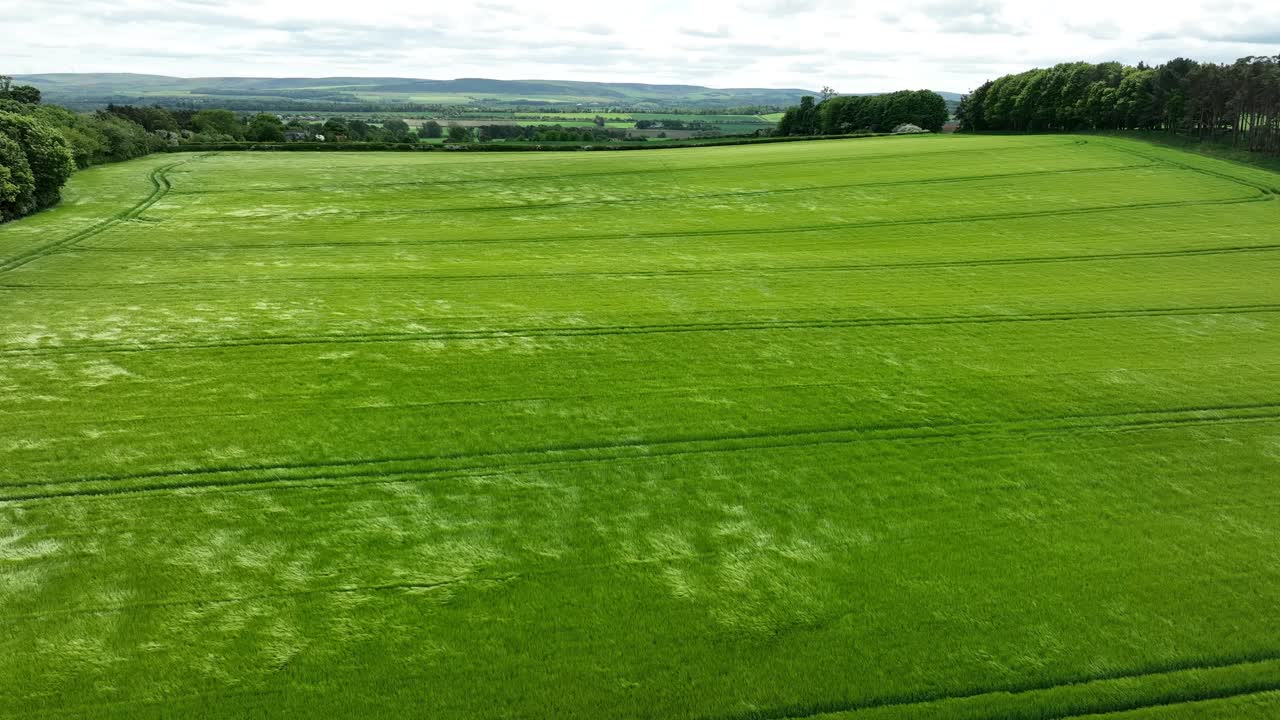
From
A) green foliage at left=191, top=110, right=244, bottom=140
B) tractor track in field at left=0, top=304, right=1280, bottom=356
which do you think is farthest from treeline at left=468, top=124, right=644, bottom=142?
tractor track in field at left=0, top=304, right=1280, bottom=356

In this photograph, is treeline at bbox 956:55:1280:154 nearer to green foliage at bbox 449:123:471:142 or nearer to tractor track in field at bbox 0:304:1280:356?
tractor track in field at bbox 0:304:1280:356

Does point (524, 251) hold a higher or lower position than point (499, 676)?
higher

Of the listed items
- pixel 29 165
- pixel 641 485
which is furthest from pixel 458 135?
pixel 641 485

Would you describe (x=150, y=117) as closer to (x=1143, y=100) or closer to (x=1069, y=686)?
(x=1143, y=100)

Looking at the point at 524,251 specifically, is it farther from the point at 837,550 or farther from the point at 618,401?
the point at 837,550

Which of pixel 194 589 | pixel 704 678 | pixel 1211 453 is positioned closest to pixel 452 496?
pixel 194 589

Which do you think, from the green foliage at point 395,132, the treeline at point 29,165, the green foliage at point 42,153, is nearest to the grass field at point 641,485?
the treeline at point 29,165
